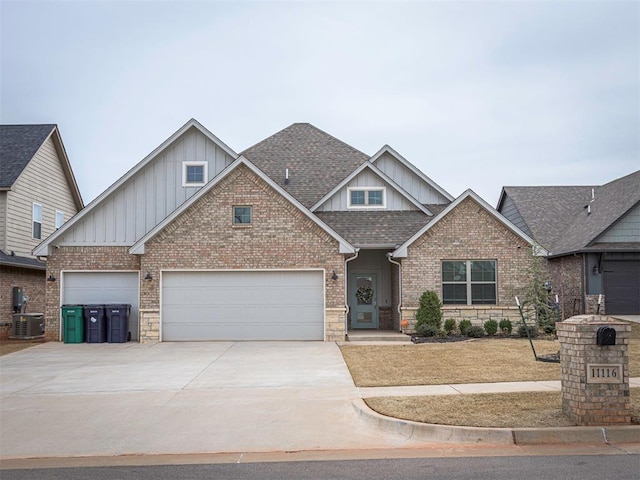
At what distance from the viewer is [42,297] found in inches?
987

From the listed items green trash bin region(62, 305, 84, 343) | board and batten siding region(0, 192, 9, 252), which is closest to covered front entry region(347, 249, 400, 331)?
green trash bin region(62, 305, 84, 343)

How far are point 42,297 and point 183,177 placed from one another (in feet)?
28.0

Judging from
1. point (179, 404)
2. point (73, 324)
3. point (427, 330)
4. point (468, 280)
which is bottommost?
point (179, 404)

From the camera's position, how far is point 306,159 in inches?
1057

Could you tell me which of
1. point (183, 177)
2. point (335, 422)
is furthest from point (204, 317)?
point (335, 422)

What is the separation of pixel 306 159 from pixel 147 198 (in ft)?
26.4

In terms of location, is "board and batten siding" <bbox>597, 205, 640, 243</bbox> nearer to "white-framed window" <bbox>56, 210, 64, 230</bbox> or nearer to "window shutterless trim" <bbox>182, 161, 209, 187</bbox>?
"window shutterless trim" <bbox>182, 161, 209, 187</bbox>

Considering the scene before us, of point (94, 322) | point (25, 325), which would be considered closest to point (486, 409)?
point (94, 322)

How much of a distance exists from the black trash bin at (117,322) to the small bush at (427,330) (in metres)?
8.98

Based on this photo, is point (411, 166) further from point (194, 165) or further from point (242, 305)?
point (242, 305)

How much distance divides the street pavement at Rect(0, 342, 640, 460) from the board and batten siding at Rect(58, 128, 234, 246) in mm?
5436

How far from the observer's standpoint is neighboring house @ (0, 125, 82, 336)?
72.9ft

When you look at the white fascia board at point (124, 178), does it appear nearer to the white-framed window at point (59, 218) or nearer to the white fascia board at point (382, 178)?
the white fascia board at point (382, 178)

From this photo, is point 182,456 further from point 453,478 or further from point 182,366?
point 182,366
